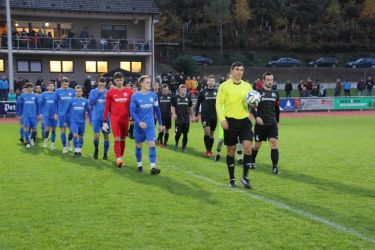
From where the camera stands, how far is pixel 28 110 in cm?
1498

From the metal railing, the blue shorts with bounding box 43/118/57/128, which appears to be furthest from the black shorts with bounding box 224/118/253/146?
the metal railing

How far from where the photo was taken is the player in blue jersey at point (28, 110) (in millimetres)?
14953

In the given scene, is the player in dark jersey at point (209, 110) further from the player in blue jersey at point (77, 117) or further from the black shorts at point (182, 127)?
the player in blue jersey at point (77, 117)

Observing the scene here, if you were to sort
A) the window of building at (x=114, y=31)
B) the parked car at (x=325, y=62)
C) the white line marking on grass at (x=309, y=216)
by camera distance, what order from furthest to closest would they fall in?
the parked car at (x=325, y=62) < the window of building at (x=114, y=31) < the white line marking on grass at (x=309, y=216)

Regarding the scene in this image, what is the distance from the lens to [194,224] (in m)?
6.35

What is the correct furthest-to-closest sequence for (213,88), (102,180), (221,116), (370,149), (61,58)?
(61,58), (370,149), (213,88), (102,180), (221,116)

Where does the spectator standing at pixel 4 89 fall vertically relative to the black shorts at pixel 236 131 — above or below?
above

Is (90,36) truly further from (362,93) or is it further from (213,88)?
(213,88)

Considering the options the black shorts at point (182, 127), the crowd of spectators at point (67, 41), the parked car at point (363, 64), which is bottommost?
the black shorts at point (182, 127)

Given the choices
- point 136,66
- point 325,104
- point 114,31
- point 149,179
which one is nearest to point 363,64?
point 325,104

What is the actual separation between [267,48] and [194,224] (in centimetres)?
6226

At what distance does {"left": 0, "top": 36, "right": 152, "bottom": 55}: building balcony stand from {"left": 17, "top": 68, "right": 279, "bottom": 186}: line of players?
23.8m

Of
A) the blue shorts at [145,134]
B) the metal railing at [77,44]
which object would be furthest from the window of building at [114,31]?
the blue shorts at [145,134]

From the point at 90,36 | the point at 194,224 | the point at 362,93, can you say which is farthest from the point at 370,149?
the point at 90,36
